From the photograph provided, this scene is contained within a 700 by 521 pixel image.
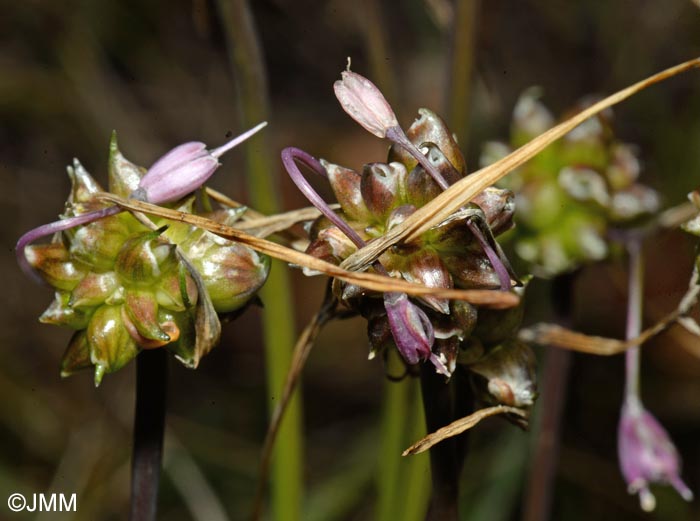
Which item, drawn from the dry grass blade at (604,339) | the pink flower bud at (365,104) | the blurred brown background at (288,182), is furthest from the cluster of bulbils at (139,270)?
the blurred brown background at (288,182)

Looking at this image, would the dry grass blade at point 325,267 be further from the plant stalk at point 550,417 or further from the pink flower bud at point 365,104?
the plant stalk at point 550,417

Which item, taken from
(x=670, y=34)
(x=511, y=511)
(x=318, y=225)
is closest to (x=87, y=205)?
(x=318, y=225)

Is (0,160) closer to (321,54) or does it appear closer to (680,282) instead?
(321,54)

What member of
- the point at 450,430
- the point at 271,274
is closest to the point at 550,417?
the point at 271,274

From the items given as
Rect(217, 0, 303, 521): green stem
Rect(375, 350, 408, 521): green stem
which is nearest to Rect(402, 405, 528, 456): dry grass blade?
Rect(217, 0, 303, 521): green stem

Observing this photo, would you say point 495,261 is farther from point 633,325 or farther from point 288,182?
point 288,182

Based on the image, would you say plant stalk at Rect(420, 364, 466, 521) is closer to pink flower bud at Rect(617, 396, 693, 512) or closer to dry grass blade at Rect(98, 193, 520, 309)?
dry grass blade at Rect(98, 193, 520, 309)
